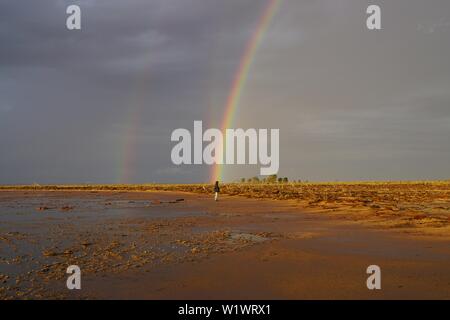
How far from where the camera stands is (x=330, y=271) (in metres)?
11.5

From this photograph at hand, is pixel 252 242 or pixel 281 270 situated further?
pixel 252 242

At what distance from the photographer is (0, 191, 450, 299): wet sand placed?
950 centimetres

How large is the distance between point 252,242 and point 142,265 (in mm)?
5242

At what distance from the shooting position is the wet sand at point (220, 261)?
9.50 meters

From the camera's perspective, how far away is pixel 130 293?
9.27 meters

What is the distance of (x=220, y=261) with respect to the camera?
12.6m

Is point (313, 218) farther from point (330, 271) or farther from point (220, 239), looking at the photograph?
point (330, 271)
